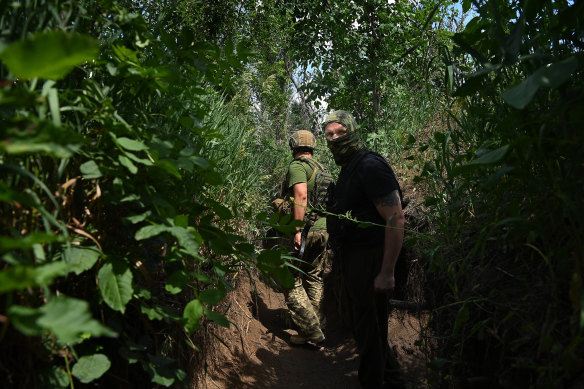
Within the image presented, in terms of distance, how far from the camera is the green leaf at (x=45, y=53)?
0.65 metres

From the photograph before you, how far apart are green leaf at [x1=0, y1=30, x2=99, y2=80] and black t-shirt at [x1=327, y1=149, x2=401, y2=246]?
2.19m

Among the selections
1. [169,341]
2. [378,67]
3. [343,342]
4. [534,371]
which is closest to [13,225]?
[169,341]

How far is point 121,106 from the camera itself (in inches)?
53.3

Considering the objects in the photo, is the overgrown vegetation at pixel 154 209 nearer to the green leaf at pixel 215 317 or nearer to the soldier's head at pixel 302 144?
the green leaf at pixel 215 317

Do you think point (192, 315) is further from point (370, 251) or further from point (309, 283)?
point (309, 283)

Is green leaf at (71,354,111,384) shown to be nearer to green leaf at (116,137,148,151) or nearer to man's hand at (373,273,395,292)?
green leaf at (116,137,148,151)

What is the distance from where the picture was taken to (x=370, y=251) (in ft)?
9.28

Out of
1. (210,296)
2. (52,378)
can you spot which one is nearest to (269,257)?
(210,296)

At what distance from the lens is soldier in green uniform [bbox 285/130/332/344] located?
14.0ft

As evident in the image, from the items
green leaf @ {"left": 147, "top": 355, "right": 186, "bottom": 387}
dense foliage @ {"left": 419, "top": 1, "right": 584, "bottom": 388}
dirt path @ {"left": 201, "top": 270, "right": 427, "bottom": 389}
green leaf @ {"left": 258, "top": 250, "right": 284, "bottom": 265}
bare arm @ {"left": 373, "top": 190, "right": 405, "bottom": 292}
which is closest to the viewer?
dense foliage @ {"left": 419, "top": 1, "right": 584, "bottom": 388}

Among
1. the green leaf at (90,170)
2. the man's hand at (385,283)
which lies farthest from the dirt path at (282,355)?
the green leaf at (90,170)

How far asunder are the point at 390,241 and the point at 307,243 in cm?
187

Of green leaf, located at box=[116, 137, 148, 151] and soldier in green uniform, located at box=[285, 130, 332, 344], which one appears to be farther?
soldier in green uniform, located at box=[285, 130, 332, 344]

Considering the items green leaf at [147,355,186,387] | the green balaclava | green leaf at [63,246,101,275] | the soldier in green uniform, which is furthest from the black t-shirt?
green leaf at [63,246,101,275]
